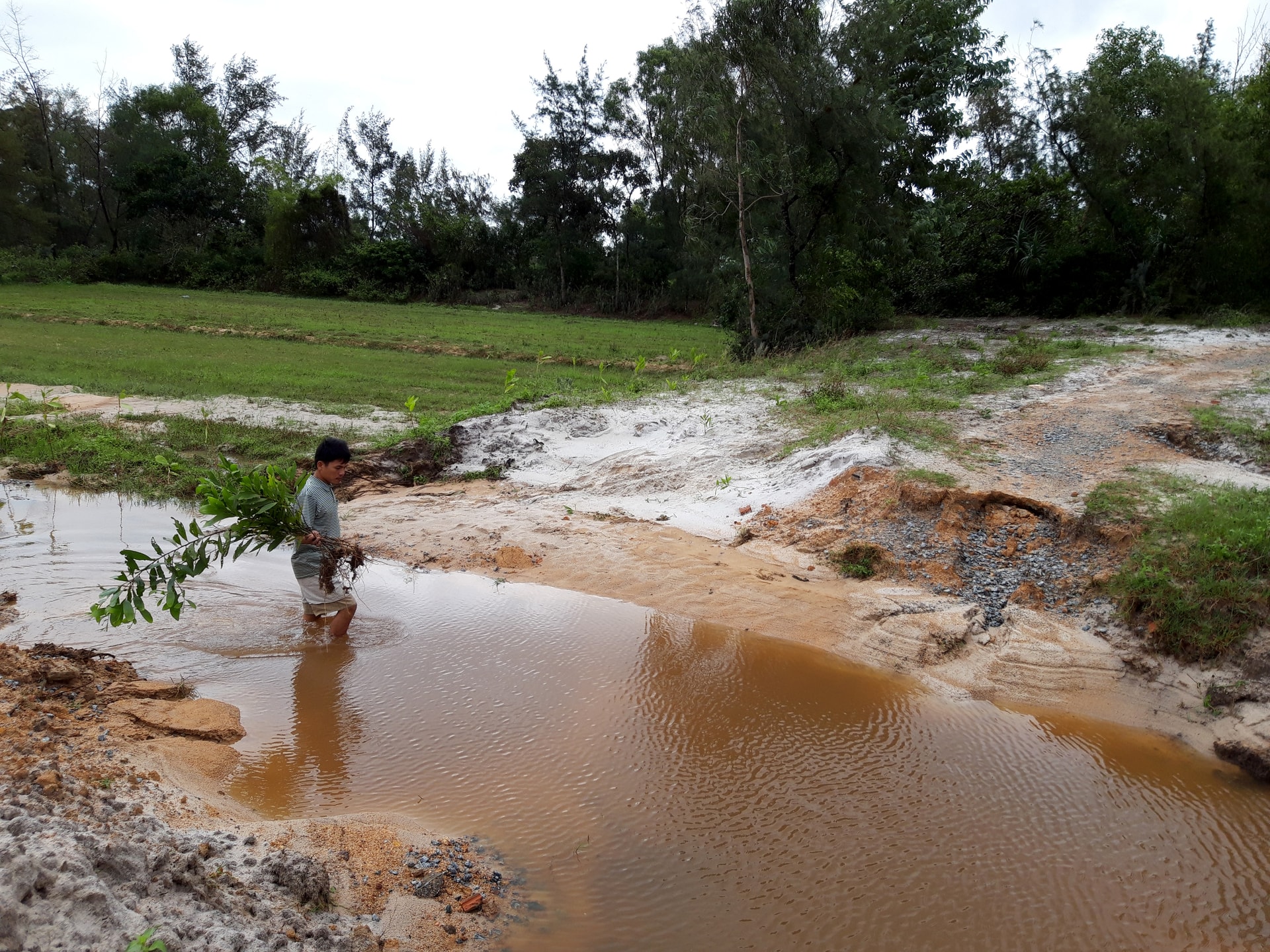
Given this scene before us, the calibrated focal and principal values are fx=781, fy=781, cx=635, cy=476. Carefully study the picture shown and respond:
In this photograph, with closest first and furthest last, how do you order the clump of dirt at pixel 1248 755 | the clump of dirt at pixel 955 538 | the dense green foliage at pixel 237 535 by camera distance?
the clump of dirt at pixel 1248 755, the dense green foliage at pixel 237 535, the clump of dirt at pixel 955 538

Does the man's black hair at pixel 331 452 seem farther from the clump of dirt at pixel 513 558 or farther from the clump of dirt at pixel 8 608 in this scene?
the clump of dirt at pixel 8 608

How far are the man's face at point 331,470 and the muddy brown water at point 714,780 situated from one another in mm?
1310

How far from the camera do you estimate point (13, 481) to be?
9.30m

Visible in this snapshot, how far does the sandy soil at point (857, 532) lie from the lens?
5738 millimetres

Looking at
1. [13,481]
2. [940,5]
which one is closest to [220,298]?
[13,481]

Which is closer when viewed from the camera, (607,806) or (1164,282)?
(607,806)

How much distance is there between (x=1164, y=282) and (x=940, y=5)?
31.9ft

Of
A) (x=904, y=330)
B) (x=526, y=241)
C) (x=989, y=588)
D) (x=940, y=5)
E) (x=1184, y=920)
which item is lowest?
(x=1184, y=920)

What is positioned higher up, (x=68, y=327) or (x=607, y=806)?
(x=68, y=327)

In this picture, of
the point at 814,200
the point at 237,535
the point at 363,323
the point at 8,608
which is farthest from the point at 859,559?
the point at 363,323

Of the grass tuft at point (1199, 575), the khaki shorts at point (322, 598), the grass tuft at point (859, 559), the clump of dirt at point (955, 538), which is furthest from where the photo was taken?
the grass tuft at point (859, 559)

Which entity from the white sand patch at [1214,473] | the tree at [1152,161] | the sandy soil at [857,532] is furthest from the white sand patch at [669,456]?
the tree at [1152,161]

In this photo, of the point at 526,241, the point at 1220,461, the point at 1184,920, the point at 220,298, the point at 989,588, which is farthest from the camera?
the point at 526,241

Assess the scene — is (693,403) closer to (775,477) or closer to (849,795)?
(775,477)
